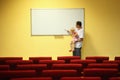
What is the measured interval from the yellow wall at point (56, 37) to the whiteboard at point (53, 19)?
14 centimetres

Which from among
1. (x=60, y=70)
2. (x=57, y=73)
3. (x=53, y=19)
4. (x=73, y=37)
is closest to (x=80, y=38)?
(x=73, y=37)

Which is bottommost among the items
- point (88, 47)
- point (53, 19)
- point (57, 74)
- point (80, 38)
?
point (57, 74)

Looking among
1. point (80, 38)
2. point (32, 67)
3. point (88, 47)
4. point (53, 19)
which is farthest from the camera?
point (88, 47)

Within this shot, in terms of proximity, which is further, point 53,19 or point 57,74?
point 53,19

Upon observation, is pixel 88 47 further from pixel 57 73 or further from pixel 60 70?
pixel 57 73

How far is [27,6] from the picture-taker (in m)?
8.58

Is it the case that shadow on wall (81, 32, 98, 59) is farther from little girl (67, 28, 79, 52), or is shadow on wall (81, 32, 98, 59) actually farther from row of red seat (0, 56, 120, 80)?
row of red seat (0, 56, 120, 80)

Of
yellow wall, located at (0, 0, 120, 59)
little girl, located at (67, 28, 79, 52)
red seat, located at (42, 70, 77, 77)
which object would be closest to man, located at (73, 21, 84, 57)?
little girl, located at (67, 28, 79, 52)

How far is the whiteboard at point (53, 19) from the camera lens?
28.1ft

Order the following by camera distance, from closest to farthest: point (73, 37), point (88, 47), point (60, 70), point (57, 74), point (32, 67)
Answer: point (57, 74)
point (60, 70)
point (32, 67)
point (73, 37)
point (88, 47)

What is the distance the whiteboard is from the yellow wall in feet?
0.46

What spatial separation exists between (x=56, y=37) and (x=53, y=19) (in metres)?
0.62

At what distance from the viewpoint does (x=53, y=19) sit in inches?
338

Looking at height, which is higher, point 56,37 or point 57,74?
point 56,37
